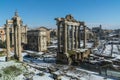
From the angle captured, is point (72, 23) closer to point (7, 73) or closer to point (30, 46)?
point (7, 73)

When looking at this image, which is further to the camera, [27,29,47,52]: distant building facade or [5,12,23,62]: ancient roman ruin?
[27,29,47,52]: distant building facade

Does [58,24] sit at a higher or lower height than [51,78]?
higher

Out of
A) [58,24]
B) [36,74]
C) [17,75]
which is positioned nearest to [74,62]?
[58,24]

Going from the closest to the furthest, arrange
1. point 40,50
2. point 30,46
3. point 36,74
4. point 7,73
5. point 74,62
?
1. point 7,73
2. point 36,74
3. point 74,62
4. point 40,50
5. point 30,46

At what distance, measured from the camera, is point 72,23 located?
33938 mm

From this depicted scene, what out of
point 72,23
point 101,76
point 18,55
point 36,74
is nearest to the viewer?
point 36,74

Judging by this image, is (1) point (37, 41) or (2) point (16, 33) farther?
(1) point (37, 41)

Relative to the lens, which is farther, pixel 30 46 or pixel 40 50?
pixel 30 46

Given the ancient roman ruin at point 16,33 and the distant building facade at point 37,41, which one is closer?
the ancient roman ruin at point 16,33

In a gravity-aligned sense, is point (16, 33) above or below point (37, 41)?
above

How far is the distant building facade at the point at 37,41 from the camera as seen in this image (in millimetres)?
53094

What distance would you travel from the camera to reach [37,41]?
53.9 metres

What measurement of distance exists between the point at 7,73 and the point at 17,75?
1.03 m

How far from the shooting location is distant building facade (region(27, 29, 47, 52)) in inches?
2090
